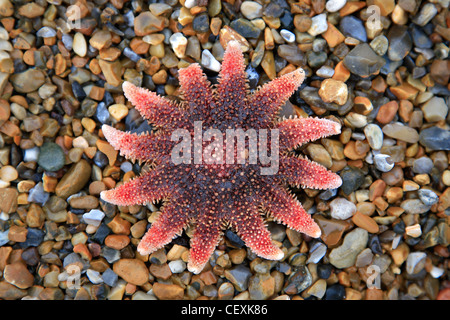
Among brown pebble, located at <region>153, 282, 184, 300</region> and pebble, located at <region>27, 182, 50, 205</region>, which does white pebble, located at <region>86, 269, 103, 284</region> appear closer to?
brown pebble, located at <region>153, 282, 184, 300</region>

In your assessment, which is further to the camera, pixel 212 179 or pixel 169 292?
pixel 169 292

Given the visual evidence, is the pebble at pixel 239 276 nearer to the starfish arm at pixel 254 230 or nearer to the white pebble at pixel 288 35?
the starfish arm at pixel 254 230

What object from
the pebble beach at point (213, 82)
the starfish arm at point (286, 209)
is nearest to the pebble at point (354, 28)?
the pebble beach at point (213, 82)

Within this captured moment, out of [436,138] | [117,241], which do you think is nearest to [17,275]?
[117,241]

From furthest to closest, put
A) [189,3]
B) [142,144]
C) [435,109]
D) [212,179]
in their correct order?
[435,109]
[189,3]
[142,144]
[212,179]

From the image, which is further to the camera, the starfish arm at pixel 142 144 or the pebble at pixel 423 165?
the pebble at pixel 423 165

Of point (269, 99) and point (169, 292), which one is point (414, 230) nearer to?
point (269, 99)

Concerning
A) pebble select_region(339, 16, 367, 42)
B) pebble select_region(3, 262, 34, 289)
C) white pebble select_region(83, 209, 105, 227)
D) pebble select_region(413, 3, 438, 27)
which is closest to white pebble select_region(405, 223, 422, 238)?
pebble select_region(339, 16, 367, 42)
